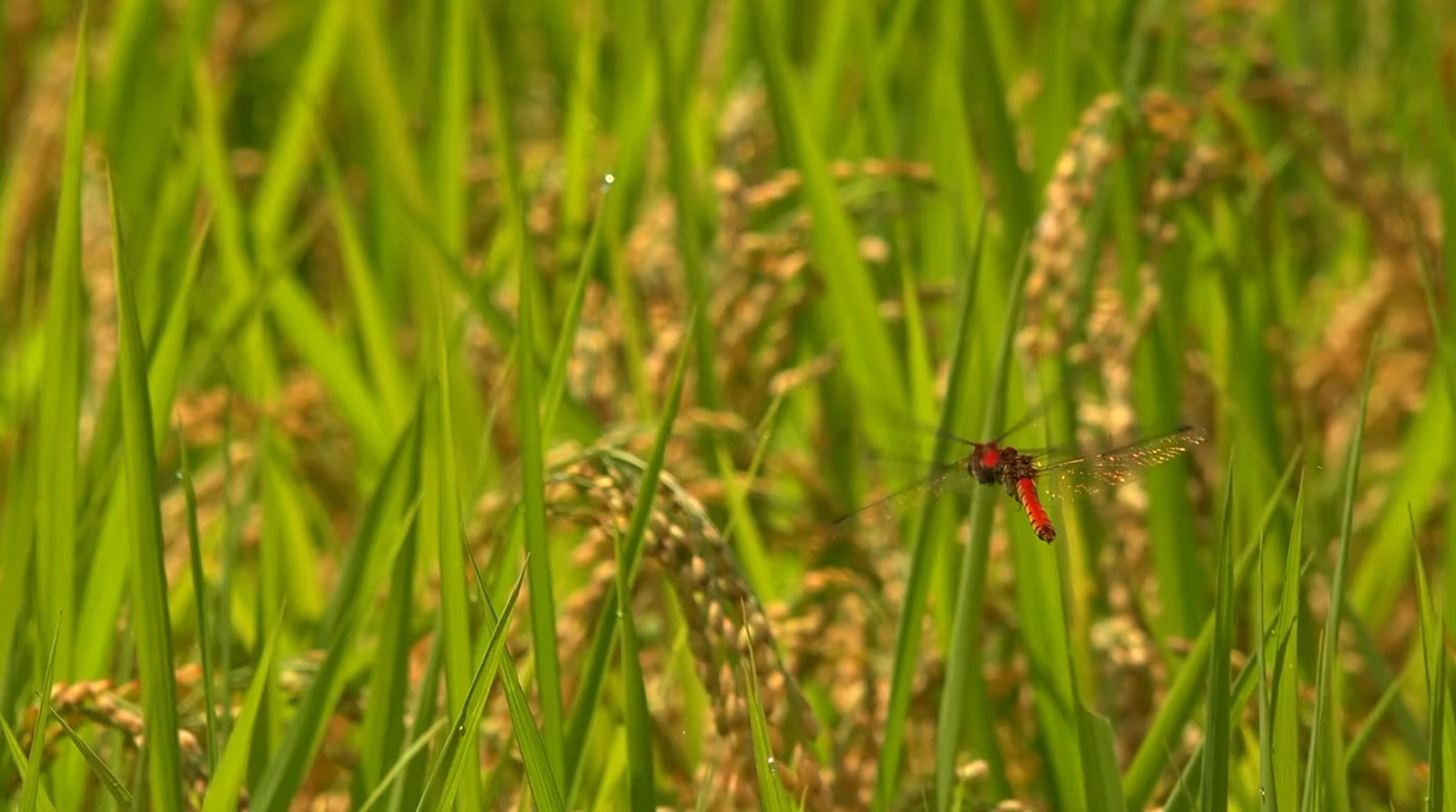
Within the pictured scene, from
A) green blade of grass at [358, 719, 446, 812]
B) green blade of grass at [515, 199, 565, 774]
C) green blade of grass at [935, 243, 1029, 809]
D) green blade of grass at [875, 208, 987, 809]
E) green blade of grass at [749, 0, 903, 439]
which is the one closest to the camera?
green blade of grass at [358, 719, 446, 812]

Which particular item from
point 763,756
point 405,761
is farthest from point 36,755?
point 763,756

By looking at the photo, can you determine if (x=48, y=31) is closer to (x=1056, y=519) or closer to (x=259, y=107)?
(x=259, y=107)

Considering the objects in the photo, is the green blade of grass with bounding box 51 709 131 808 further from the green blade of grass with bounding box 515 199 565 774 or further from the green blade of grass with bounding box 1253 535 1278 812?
the green blade of grass with bounding box 1253 535 1278 812

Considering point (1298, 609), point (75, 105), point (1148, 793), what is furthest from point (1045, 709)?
point (75, 105)

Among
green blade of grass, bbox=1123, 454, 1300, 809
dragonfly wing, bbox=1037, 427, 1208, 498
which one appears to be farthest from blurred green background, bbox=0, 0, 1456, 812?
dragonfly wing, bbox=1037, 427, 1208, 498

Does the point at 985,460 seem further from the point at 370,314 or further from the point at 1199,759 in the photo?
the point at 370,314

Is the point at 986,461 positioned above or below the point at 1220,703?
above
